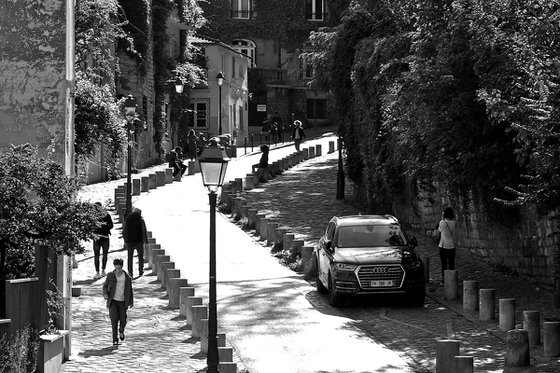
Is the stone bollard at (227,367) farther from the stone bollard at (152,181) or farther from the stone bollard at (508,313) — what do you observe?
the stone bollard at (152,181)

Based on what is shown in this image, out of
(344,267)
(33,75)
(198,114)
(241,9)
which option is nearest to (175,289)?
(344,267)

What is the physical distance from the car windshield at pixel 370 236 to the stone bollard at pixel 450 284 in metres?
1.09

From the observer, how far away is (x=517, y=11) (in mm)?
22203

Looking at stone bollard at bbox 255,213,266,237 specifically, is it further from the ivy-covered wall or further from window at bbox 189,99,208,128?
window at bbox 189,99,208,128

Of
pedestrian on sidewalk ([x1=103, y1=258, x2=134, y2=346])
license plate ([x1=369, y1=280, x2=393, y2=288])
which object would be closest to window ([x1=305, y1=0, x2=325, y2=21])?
license plate ([x1=369, y1=280, x2=393, y2=288])

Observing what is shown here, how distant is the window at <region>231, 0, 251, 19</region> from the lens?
7975cm

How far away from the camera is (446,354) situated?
54.9ft

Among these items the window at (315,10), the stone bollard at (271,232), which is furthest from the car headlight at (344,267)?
the window at (315,10)

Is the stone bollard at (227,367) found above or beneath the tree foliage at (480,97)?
beneath

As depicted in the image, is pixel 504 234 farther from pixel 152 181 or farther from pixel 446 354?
pixel 152 181

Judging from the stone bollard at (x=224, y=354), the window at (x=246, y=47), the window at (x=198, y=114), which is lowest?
the stone bollard at (x=224, y=354)

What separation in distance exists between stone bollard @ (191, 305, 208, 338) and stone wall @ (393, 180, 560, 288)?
6.04 meters

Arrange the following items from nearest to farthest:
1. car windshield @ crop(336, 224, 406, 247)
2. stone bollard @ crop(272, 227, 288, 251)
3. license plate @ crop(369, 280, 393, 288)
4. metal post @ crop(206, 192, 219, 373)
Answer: metal post @ crop(206, 192, 219, 373) → license plate @ crop(369, 280, 393, 288) → car windshield @ crop(336, 224, 406, 247) → stone bollard @ crop(272, 227, 288, 251)

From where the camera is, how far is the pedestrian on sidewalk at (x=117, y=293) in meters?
20.1
